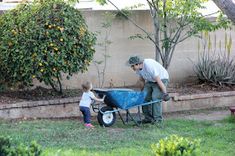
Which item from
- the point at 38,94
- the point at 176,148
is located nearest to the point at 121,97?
the point at 38,94

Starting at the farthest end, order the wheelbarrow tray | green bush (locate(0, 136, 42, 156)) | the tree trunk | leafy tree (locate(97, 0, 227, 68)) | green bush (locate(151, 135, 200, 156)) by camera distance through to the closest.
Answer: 1. leafy tree (locate(97, 0, 227, 68))
2. the wheelbarrow tray
3. the tree trunk
4. green bush (locate(151, 135, 200, 156))
5. green bush (locate(0, 136, 42, 156))

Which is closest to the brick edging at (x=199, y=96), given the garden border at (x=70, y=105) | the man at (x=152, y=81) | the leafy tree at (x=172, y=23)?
the garden border at (x=70, y=105)

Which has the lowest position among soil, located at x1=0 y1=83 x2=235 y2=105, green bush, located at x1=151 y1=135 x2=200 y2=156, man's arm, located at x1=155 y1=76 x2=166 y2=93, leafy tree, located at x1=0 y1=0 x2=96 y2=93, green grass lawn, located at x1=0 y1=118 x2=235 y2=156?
green grass lawn, located at x1=0 y1=118 x2=235 y2=156

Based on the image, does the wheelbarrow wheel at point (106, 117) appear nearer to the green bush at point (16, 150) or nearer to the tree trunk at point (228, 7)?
the tree trunk at point (228, 7)

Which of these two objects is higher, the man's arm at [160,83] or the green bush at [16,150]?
the man's arm at [160,83]

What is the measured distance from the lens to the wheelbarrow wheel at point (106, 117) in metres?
10.4

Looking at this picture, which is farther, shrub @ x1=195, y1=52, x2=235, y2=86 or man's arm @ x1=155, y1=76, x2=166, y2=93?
shrub @ x1=195, y1=52, x2=235, y2=86

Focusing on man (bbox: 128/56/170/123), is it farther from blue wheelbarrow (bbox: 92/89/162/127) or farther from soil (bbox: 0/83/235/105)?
soil (bbox: 0/83/235/105)

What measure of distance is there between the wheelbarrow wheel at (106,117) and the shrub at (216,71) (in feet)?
14.3

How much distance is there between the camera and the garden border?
11023mm

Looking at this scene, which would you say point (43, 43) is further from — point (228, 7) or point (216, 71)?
point (228, 7)

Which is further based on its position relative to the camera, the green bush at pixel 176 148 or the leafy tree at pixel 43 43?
the leafy tree at pixel 43 43

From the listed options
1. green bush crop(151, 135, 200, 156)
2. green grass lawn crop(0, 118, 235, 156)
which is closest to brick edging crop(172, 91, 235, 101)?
green grass lawn crop(0, 118, 235, 156)

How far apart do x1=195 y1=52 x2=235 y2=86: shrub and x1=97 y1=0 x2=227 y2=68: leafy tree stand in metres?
0.93
